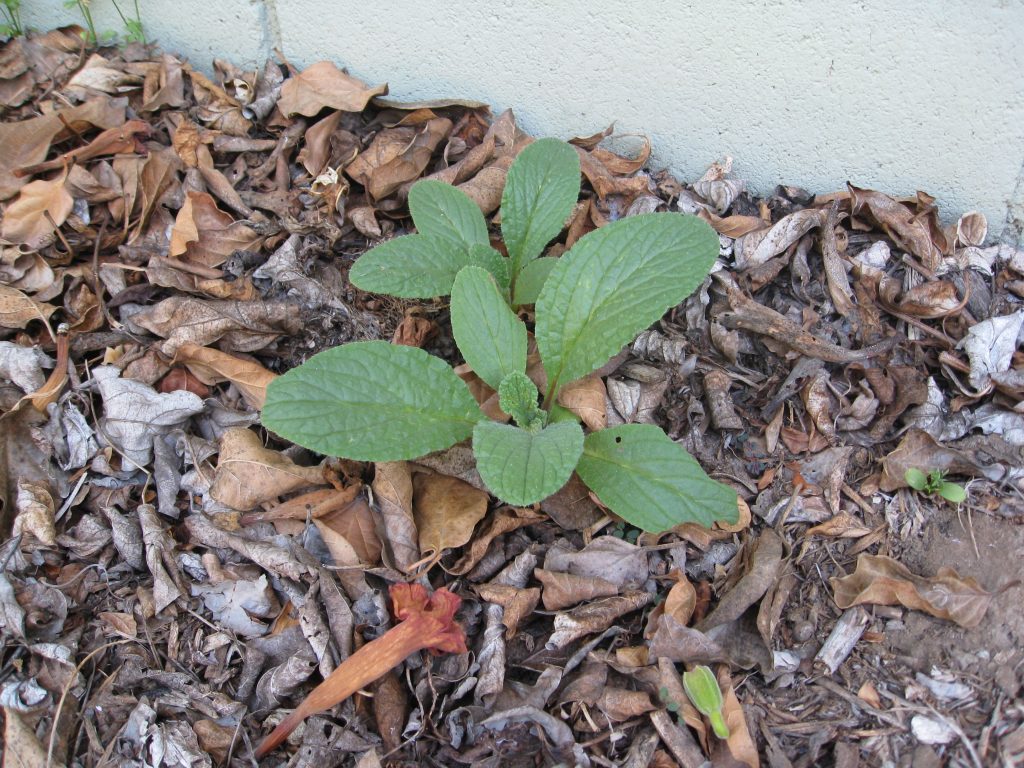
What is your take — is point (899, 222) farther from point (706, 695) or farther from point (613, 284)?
point (706, 695)

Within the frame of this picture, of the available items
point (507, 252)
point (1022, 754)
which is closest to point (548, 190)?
point (507, 252)

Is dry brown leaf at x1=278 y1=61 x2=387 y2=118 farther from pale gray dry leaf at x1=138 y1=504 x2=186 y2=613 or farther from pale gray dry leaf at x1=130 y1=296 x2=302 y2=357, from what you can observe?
pale gray dry leaf at x1=138 y1=504 x2=186 y2=613

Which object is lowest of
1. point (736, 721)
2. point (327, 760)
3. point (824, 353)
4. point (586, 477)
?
point (327, 760)

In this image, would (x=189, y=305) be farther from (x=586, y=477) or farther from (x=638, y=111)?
(x=638, y=111)

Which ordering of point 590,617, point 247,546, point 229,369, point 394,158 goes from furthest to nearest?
point 394,158, point 229,369, point 247,546, point 590,617

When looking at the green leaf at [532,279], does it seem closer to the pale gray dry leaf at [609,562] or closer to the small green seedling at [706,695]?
the pale gray dry leaf at [609,562]

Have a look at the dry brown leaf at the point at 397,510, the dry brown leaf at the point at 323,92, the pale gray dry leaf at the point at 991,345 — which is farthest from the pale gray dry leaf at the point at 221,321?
→ the pale gray dry leaf at the point at 991,345

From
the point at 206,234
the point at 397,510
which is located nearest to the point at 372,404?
the point at 397,510
